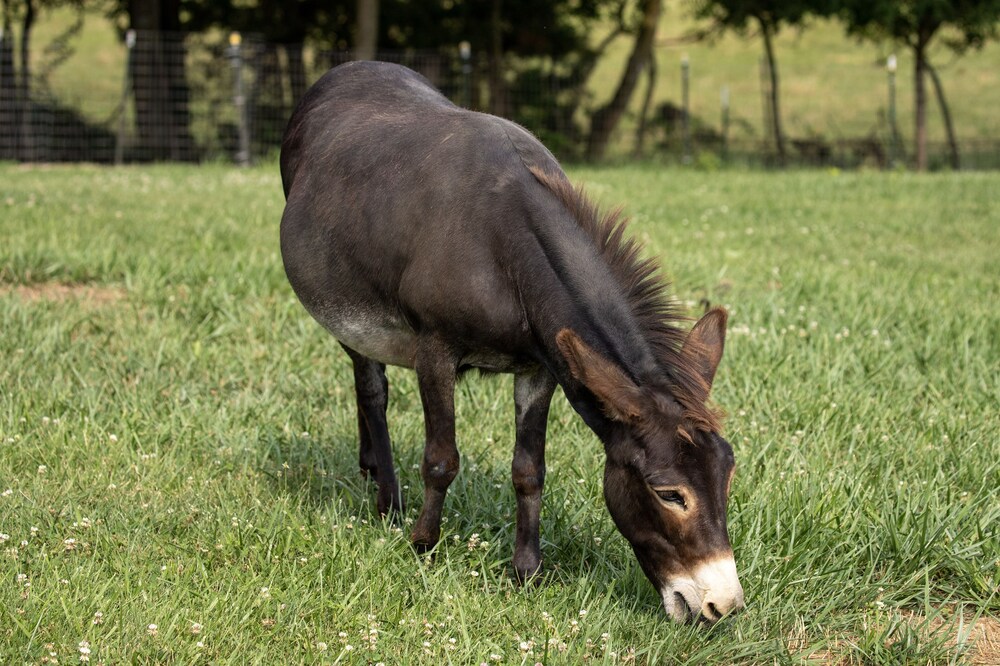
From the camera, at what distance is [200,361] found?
585cm

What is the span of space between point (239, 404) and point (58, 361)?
1119 millimetres

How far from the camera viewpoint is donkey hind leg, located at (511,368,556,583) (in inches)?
147

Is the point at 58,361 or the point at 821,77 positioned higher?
the point at 821,77

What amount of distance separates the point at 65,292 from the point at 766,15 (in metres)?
18.4

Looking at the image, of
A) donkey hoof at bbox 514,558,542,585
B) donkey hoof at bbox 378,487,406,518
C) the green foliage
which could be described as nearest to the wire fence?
the green foliage

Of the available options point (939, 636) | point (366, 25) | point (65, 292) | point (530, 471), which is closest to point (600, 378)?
point (530, 471)

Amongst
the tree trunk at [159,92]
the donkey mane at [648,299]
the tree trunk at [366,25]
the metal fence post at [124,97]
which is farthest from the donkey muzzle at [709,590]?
the tree trunk at [159,92]

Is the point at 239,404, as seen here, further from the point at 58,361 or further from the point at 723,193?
the point at 723,193

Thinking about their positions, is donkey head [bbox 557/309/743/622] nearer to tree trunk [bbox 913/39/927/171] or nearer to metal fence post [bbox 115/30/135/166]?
metal fence post [bbox 115/30/135/166]

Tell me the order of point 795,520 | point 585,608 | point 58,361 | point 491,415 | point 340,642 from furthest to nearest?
1. point 58,361
2. point 491,415
3. point 795,520
4. point 585,608
5. point 340,642

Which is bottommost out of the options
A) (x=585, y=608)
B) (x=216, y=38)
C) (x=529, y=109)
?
(x=585, y=608)

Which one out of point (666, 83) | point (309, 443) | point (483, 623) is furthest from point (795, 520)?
point (666, 83)

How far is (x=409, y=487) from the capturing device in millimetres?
4438

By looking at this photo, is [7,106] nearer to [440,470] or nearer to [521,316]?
[440,470]
